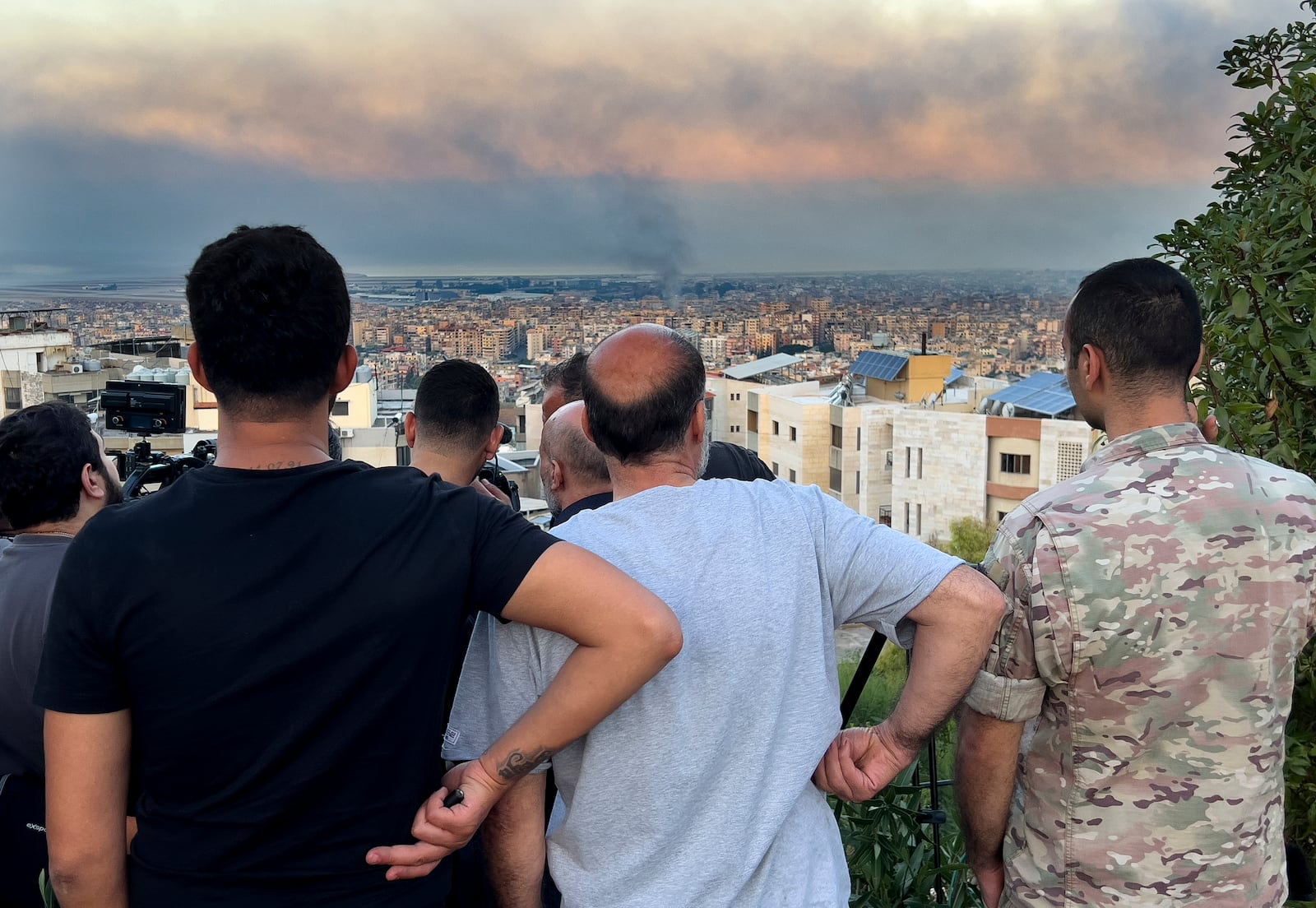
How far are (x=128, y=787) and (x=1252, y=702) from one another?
59.9 inches

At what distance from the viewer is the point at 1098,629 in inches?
57.4

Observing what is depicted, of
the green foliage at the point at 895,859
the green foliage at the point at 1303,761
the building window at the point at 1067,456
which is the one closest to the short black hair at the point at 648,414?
the green foliage at the point at 895,859

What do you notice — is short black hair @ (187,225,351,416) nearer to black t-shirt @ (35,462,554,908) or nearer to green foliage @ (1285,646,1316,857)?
black t-shirt @ (35,462,554,908)

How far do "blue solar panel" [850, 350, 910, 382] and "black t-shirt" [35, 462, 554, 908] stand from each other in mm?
29792

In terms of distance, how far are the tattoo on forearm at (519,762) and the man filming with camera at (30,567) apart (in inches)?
34.8

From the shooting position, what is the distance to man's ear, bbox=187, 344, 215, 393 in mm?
1200

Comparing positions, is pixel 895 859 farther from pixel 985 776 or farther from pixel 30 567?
pixel 30 567

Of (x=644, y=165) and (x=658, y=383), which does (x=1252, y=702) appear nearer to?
(x=658, y=383)

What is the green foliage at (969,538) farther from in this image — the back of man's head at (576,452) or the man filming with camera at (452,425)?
the back of man's head at (576,452)

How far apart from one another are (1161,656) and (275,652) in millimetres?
1193

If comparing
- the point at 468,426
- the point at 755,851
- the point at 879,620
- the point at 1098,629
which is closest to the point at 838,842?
the point at 755,851

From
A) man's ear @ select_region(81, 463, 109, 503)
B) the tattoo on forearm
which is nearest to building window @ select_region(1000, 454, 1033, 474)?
man's ear @ select_region(81, 463, 109, 503)

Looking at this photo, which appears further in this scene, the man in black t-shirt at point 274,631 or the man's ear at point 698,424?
the man's ear at point 698,424

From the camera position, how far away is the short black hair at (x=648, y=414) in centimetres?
141
